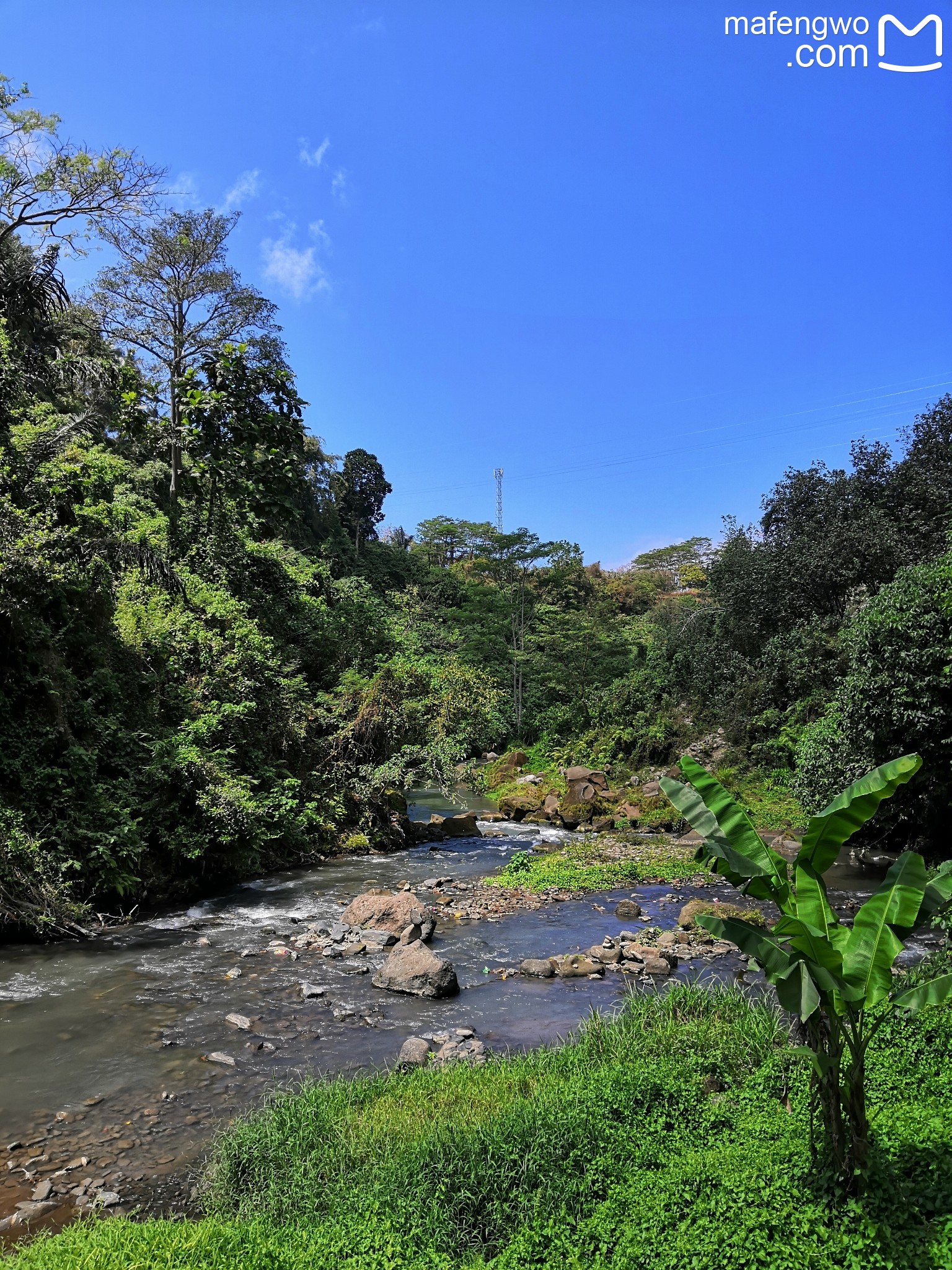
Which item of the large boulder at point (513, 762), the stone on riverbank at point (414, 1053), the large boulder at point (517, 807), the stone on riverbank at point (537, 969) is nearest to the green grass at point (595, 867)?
the stone on riverbank at point (537, 969)

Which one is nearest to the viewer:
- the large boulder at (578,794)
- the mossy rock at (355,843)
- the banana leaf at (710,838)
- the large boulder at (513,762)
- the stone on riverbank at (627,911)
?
the banana leaf at (710,838)

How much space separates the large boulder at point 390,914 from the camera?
465 inches

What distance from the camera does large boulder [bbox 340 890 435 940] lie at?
1181 centimetres

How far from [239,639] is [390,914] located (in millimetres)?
7244

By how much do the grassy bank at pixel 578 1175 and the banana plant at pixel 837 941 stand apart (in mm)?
318

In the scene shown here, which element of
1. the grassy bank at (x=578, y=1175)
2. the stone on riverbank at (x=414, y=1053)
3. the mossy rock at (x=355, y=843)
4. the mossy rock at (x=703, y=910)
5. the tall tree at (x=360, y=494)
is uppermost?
the tall tree at (x=360, y=494)

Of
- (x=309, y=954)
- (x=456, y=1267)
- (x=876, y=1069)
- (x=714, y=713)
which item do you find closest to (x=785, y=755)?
(x=714, y=713)

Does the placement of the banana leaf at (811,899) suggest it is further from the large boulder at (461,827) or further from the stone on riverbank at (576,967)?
the large boulder at (461,827)

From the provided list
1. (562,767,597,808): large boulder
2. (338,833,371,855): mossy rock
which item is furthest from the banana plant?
(562,767,597,808): large boulder

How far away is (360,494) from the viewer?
5547 cm

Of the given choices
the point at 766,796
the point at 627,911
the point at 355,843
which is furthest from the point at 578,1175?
the point at 766,796

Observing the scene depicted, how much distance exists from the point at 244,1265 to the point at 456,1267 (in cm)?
117

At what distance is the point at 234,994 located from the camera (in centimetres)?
933

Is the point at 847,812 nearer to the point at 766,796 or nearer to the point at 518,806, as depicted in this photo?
the point at 766,796
